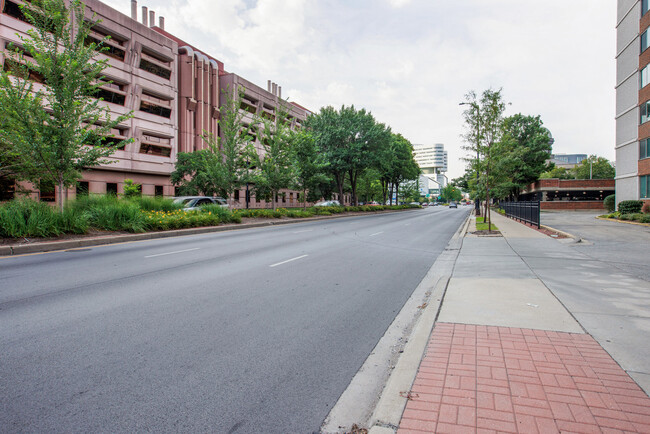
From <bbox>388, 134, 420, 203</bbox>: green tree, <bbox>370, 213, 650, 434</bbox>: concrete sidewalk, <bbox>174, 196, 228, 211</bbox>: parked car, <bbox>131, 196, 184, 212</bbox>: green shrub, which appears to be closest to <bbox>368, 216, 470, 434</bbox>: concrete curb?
<bbox>370, 213, 650, 434</bbox>: concrete sidewalk

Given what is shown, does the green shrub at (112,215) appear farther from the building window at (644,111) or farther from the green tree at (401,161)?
the green tree at (401,161)

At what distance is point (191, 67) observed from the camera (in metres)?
46.8

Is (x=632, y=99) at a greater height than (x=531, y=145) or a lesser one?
lesser

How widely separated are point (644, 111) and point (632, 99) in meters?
2.40

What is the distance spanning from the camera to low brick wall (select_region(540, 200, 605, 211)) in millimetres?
51656

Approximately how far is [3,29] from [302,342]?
1574 inches

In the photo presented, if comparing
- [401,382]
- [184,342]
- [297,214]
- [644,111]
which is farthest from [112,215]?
[644,111]

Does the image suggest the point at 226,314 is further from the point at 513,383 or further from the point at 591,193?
the point at 591,193

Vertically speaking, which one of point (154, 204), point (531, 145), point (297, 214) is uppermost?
point (531, 145)

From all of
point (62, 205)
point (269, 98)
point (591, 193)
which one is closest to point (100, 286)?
point (62, 205)

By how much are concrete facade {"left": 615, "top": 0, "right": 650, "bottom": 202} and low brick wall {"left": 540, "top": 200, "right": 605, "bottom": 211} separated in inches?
853

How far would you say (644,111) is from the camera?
2817 centimetres

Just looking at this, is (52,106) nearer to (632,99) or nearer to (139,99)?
(139,99)

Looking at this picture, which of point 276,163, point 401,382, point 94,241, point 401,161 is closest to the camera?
point 401,382
